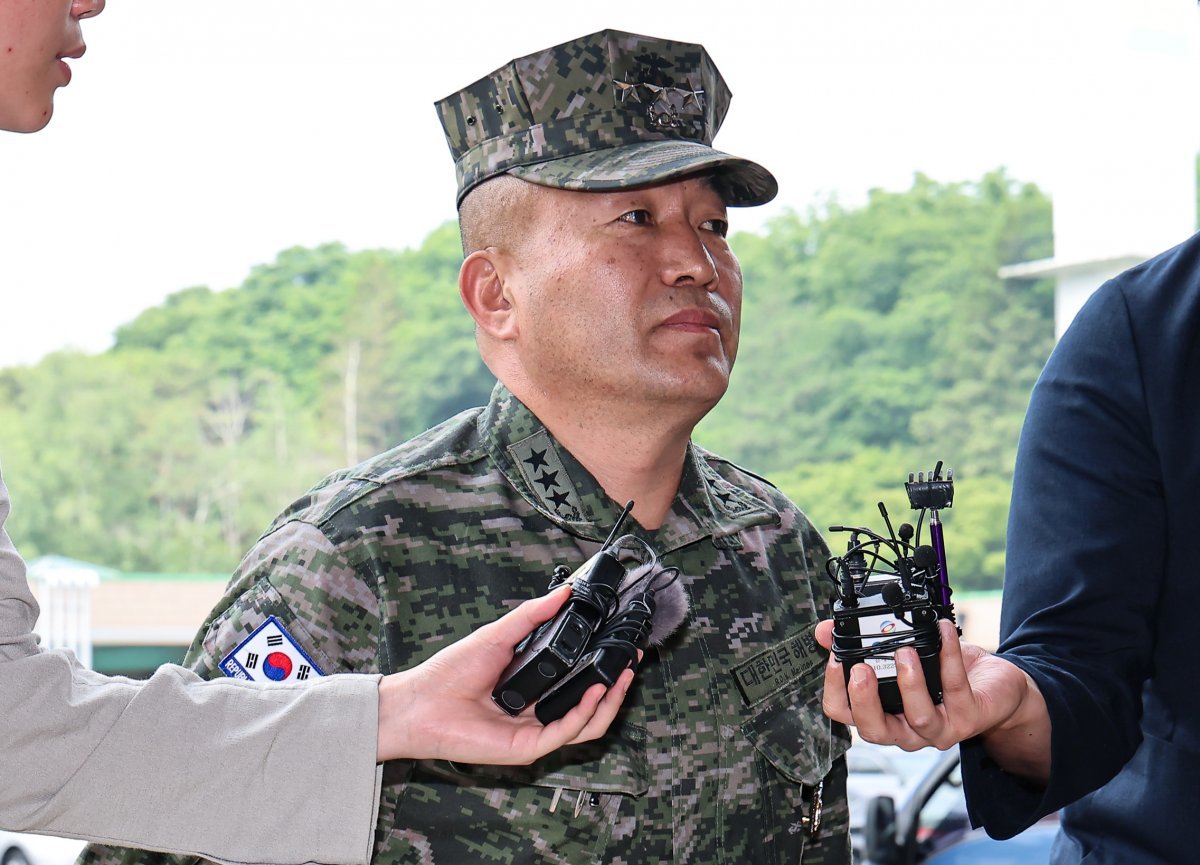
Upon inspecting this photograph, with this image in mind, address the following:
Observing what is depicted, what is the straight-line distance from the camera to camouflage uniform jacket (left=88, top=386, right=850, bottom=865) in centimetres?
155

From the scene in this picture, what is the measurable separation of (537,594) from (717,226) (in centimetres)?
55

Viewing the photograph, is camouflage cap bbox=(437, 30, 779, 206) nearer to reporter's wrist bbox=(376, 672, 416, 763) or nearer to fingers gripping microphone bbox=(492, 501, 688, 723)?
fingers gripping microphone bbox=(492, 501, 688, 723)

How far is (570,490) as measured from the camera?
174 centimetres

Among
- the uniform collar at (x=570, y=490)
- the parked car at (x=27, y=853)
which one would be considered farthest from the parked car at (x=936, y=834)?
the parked car at (x=27, y=853)

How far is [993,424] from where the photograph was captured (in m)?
17.4

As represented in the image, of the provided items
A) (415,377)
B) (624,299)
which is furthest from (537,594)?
(415,377)

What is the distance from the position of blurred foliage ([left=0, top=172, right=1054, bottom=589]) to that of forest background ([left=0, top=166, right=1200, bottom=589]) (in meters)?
0.03

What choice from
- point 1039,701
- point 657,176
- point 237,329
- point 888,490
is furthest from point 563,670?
point 237,329

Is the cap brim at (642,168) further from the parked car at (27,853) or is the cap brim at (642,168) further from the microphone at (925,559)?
the parked car at (27,853)

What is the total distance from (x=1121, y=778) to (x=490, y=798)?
70 cm

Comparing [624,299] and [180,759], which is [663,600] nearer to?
[624,299]

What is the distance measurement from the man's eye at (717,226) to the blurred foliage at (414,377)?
15.2 m

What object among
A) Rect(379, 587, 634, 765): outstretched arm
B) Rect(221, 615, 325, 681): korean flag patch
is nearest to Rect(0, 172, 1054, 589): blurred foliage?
Rect(221, 615, 325, 681): korean flag patch

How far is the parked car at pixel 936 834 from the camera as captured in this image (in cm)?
383
